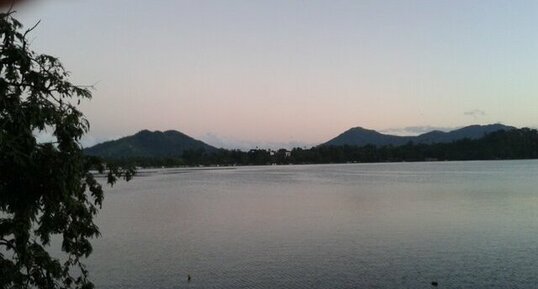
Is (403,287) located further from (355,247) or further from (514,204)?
(514,204)

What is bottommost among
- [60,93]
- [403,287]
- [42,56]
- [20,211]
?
[403,287]

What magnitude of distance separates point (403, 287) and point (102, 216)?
33410 mm

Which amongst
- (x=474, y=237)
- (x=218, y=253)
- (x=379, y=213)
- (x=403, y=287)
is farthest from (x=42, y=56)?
(x=379, y=213)

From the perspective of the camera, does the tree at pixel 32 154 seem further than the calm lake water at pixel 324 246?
No

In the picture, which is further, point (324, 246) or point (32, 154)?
point (324, 246)

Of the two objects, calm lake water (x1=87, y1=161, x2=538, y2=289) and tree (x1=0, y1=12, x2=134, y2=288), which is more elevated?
tree (x1=0, y1=12, x2=134, y2=288)

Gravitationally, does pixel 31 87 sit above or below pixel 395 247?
above

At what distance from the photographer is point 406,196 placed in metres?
58.8

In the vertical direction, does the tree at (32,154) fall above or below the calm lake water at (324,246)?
above

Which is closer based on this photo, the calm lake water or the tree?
the tree

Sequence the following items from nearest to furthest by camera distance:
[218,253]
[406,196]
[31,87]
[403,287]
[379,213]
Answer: [31,87], [403,287], [218,253], [379,213], [406,196]

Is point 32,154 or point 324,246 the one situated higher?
point 32,154

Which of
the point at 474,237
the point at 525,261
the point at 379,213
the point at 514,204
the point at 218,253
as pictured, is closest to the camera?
the point at 525,261

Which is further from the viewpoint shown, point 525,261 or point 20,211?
point 525,261
